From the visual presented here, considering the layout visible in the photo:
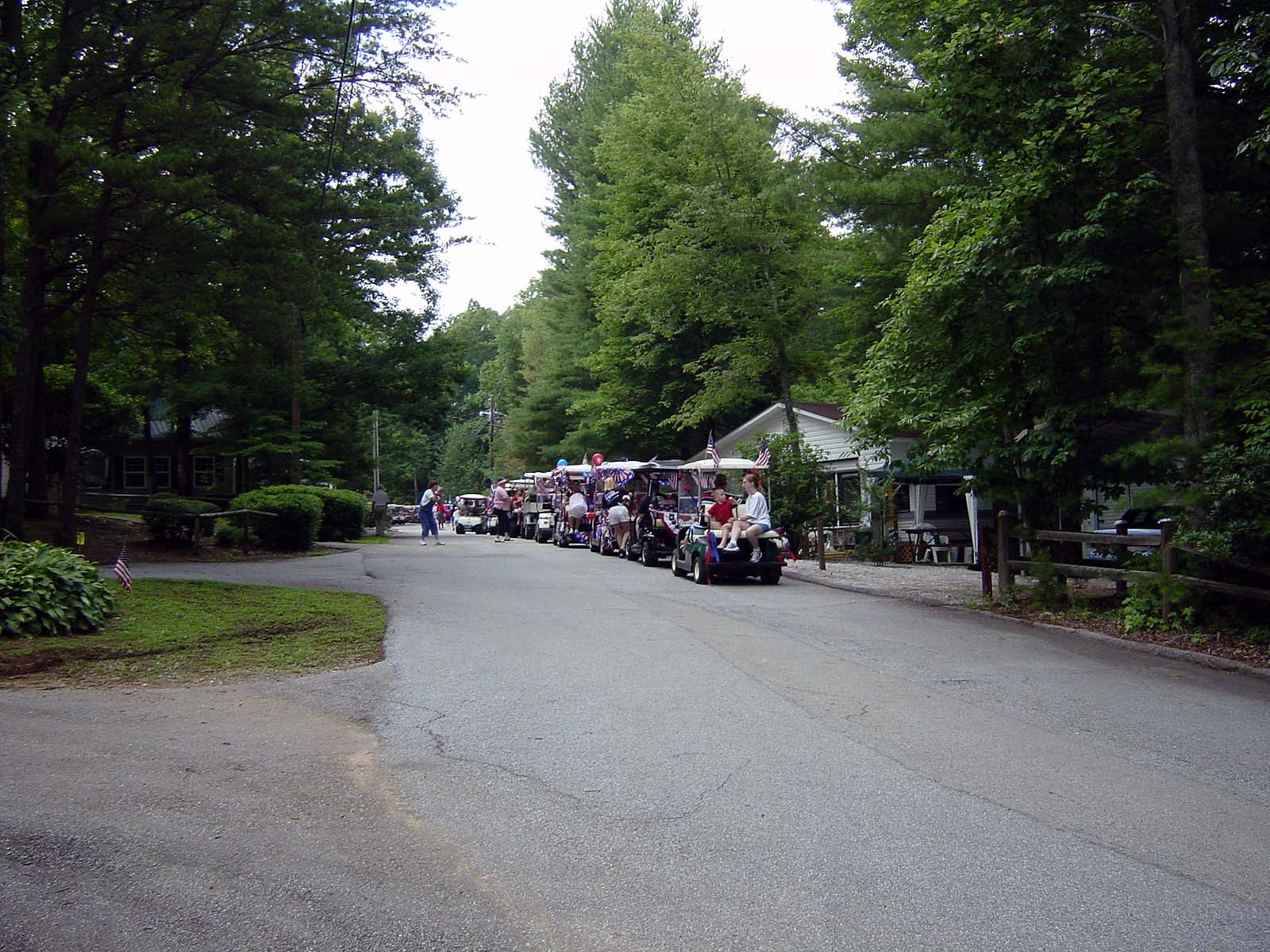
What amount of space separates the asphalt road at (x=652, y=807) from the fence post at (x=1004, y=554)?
416 centimetres

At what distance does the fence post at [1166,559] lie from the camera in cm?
1148

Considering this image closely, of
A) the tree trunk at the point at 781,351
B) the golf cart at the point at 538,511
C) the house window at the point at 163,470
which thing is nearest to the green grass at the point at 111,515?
the golf cart at the point at 538,511

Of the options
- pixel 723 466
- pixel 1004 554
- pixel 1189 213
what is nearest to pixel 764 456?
pixel 723 466

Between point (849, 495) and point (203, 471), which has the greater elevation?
point (203, 471)

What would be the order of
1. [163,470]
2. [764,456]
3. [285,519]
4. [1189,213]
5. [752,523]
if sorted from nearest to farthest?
[1189,213], [752,523], [285,519], [764,456], [163,470]

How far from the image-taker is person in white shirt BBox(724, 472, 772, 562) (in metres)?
17.5

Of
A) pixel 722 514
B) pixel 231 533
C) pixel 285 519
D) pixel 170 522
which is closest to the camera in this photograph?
pixel 722 514

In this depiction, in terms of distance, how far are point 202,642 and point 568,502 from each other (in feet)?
70.1

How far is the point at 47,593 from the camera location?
35.8 feet

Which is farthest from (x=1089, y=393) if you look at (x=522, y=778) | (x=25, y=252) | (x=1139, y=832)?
(x=25, y=252)

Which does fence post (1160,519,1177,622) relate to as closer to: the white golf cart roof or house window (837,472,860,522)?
the white golf cart roof

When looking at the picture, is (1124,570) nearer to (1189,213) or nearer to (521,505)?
(1189,213)

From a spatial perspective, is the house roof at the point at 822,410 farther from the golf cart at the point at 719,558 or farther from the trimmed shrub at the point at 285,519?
the trimmed shrub at the point at 285,519

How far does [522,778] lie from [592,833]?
3.48 ft
